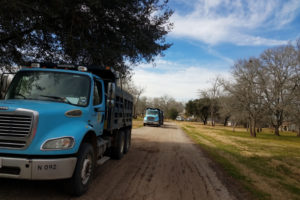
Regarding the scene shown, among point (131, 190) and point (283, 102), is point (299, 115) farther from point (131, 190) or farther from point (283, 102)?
point (131, 190)

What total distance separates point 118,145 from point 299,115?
28920 millimetres

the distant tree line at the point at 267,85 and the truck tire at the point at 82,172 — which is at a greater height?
the distant tree line at the point at 267,85

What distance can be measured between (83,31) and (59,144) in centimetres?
507

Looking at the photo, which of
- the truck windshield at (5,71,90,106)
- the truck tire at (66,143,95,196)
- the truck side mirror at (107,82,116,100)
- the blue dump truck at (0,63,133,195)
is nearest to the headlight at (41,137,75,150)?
the blue dump truck at (0,63,133,195)

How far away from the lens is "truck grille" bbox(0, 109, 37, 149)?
12.0ft

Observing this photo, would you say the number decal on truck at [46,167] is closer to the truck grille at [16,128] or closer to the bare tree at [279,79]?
the truck grille at [16,128]

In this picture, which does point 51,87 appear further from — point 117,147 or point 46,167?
point 117,147

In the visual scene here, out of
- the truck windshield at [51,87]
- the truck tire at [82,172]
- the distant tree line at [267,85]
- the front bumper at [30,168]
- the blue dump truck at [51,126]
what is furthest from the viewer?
the distant tree line at [267,85]

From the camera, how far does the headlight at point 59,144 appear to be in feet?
12.1

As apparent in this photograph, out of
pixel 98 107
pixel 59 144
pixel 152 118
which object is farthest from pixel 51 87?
pixel 152 118

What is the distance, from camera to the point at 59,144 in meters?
3.76

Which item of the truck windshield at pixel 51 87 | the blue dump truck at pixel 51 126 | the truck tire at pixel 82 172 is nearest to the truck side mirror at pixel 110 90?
the blue dump truck at pixel 51 126

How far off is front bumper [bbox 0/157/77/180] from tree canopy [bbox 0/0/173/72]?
168 inches

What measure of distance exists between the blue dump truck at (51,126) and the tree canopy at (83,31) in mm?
2199
